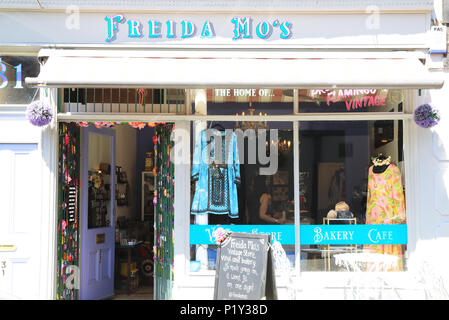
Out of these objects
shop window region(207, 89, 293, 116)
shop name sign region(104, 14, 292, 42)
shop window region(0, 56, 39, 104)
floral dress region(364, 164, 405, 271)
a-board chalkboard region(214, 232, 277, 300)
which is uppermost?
shop name sign region(104, 14, 292, 42)

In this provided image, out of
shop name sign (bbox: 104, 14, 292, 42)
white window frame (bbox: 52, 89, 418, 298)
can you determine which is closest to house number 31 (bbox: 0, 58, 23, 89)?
white window frame (bbox: 52, 89, 418, 298)

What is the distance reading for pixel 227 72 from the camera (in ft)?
18.3

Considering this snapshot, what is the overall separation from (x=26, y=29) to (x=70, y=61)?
0.93 metres

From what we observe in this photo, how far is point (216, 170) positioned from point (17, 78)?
115 inches

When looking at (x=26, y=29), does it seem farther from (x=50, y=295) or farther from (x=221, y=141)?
(x=50, y=295)

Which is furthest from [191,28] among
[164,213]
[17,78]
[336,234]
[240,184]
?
[336,234]

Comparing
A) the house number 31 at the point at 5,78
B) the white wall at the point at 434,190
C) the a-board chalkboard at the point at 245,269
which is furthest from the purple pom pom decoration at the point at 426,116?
the house number 31 at the point at 5,78

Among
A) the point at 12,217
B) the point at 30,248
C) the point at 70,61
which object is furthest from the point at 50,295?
the point at 70,61

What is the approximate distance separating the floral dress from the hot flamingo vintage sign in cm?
89

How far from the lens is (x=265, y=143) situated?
21.0ft

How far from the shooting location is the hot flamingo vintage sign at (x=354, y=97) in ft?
20.7

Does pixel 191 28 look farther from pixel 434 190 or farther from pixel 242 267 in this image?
pixel 434 190

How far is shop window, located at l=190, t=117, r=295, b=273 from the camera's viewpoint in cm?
627

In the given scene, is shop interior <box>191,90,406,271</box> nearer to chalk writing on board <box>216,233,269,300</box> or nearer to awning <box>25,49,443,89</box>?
awning <box>25,49,443,89</box>
